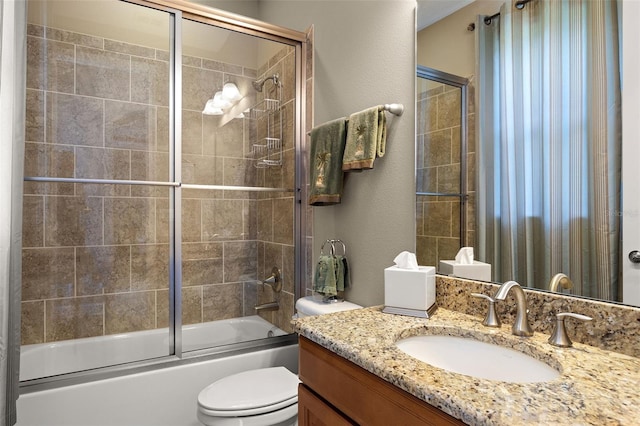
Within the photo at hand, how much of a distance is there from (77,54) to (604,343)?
2595 millimetres

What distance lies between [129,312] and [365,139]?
5.79 feet

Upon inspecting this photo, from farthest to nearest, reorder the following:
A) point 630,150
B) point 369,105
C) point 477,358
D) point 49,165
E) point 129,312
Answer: point 129,312 < point 49,165 < point 369,105 < point 477,358 < point 630,150

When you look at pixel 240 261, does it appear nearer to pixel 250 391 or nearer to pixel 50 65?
pixel 250 391

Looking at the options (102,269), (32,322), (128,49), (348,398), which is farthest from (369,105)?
(32,322)

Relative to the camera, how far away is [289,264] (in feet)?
7.68

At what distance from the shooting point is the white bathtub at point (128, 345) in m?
1.98

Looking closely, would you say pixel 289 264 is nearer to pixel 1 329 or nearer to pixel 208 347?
pixel 208 347

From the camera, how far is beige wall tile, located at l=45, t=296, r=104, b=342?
215 cm

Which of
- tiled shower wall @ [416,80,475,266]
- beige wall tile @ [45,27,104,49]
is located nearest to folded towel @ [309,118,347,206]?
tiled shower wall @ [416,80,475,266]

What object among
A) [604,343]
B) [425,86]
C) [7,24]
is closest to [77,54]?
[7,24]

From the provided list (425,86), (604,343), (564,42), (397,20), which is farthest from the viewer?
(397,20)

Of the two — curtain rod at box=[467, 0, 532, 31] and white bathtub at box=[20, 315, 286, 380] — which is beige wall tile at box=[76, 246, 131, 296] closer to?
white bathtub at box=[20, 315, 286, 380]

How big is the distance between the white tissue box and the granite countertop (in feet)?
0.31

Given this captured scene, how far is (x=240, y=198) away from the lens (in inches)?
92.4
